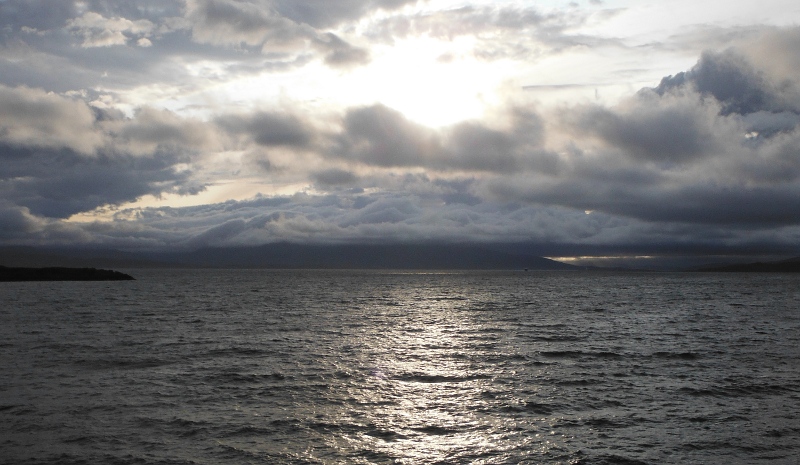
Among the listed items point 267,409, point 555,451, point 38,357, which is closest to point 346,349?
point 267,409

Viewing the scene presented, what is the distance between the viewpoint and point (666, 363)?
38000mm

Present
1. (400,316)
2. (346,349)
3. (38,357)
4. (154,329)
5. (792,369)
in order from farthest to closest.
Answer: (400,316) → (154,329) → (346,349) → (38,357) → (792,369)

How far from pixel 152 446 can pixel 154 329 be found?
130ft

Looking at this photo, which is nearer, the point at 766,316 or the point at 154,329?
the point at 154,329

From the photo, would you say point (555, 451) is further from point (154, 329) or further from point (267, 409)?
point (154, 329)

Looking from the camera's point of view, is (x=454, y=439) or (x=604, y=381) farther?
(x=604, y=381)

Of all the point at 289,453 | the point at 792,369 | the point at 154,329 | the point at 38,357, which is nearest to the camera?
the point at 289,453

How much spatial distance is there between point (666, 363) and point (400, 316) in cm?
4210

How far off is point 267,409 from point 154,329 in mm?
36846

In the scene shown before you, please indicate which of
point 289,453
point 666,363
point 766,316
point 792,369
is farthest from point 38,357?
point 766,316

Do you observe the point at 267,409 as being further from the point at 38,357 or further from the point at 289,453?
the point at 38,357

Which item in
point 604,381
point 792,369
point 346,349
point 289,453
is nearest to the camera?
point 289,453

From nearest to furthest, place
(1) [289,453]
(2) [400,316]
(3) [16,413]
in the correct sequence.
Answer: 1. (1) [289,453]
2. (3) [16,413]
3. (2) [400,316]

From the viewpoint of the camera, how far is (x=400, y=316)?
75.8m
